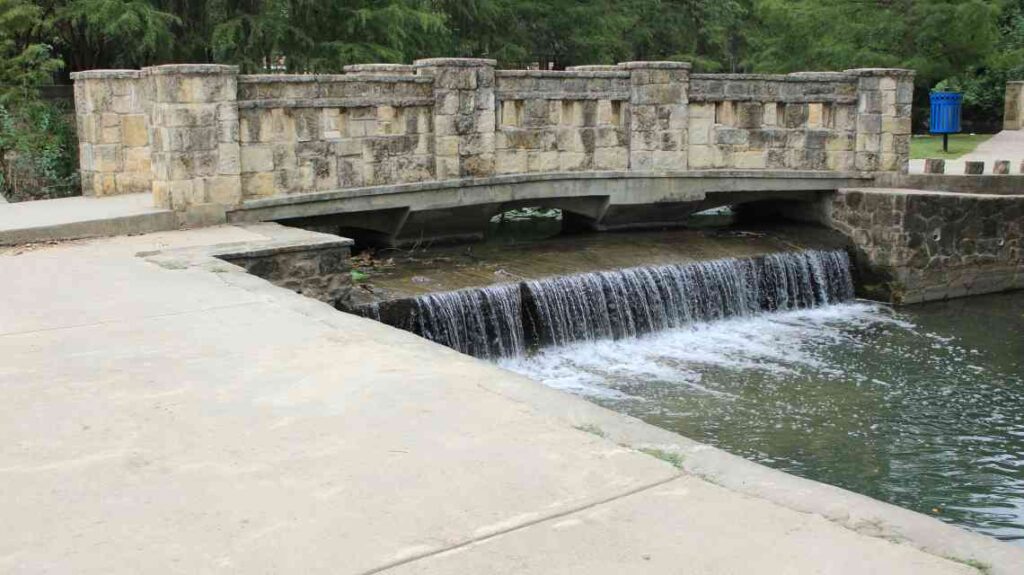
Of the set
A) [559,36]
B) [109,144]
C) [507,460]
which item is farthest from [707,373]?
[559,36]

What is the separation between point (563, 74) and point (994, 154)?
909 centimetres

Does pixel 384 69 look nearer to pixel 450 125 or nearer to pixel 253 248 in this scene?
pixel 450 125

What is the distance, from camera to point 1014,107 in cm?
2389

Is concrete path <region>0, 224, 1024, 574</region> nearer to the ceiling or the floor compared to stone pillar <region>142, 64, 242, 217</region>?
nearer to the floor

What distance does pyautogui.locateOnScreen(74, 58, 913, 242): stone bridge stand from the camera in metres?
11.9

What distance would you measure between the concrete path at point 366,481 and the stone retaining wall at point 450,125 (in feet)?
16.9

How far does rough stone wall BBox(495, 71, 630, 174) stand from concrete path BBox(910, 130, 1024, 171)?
14.9ft

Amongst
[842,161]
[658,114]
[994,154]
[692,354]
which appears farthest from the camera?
[994,154]

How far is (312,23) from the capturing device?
22.7 m

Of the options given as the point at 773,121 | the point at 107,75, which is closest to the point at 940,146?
the point at 773,121

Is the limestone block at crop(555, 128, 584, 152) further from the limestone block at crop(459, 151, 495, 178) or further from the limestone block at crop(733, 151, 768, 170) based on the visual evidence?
the limestone block at crop(733, 151, 768, 170)

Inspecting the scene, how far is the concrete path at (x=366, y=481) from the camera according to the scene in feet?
12.5

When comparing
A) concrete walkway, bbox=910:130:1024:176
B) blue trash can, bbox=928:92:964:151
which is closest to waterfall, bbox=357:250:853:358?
concrete walkway, bbox=910:130:1024:176

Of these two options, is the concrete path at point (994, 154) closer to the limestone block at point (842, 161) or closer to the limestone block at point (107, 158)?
the limestone block at point (842, 161)
